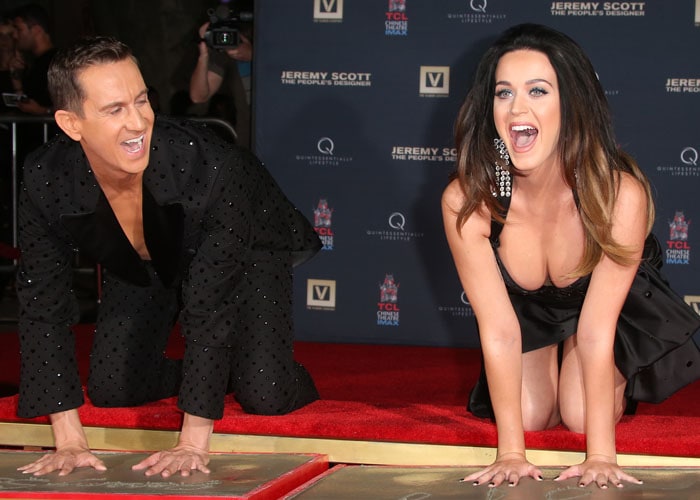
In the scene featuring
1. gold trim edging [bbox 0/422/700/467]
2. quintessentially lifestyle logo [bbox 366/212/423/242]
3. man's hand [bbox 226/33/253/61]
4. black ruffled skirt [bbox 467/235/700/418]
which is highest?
man's hand [bbox 226/33/253/61]

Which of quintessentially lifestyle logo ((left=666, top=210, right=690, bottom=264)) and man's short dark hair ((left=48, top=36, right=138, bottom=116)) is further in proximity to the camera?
quintessentially lifestyle logo ((left=666, top=210, right=690, bottom=264))

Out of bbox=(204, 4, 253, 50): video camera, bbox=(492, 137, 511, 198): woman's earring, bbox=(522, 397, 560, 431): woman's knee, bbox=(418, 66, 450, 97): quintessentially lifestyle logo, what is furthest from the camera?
bbox=(204, 4, 253, 50): video camera

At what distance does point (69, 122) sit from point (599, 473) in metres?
1.44

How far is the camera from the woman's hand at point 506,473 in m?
2.18

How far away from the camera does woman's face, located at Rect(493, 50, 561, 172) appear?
227 centimetres

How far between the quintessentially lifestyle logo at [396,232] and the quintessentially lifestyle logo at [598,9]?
1168 millimetres

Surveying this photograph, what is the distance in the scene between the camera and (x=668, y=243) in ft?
14.6

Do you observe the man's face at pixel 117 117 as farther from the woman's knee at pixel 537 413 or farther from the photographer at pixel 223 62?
the photographer at pixel 223 62

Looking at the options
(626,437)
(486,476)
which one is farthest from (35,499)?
(626,437)

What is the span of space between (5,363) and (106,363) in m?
1.33

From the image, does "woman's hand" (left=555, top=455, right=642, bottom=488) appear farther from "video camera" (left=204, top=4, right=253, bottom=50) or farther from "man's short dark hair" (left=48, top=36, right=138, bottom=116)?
"video camera" (left=204, top=4, right=253, bottom=50)

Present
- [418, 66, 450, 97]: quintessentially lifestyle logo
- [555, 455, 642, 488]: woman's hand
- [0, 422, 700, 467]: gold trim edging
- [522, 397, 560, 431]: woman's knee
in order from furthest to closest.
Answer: [418, 66, 450, 97]: quintessentially lifestyle logo → [522, 397, 560, 431]: woman's knee → [0, 422, 700, 467]: gold trim edging → [555, 455, 642, 488]: woman's hand

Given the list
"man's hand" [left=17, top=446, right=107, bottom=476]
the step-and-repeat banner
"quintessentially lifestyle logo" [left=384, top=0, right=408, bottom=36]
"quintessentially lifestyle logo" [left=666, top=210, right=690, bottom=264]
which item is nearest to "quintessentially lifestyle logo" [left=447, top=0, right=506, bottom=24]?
the step-and-repeat banner

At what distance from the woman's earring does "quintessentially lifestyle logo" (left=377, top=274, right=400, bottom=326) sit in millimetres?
2241
